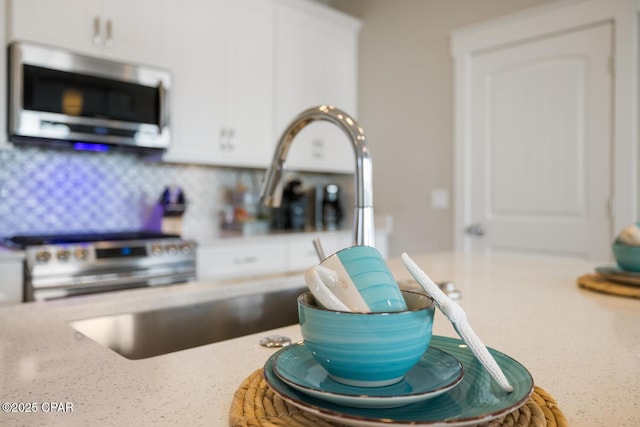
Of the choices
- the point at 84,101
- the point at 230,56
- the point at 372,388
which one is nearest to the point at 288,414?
the point at 372,388

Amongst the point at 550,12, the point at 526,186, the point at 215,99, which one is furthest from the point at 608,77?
the point at 215,99

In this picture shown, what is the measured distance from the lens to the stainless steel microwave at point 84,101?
225 centimetres

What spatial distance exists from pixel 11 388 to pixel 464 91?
3.11 metres

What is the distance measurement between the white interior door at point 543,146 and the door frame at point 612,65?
38 mm

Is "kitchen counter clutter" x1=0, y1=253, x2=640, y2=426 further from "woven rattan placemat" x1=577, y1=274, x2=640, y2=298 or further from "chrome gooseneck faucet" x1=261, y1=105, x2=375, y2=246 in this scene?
"chrome gooseneck faucet" x1=261, y1=105, x2=375, y2=246

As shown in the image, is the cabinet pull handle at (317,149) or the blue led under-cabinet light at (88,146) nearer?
the blue led under-cabinet light at (88,146)

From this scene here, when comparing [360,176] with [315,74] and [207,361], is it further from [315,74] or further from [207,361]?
[315,74]

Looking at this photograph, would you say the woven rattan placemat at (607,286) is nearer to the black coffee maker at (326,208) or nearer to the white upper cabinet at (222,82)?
the white upper cabinet at (222,82)

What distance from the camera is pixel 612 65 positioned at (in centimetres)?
259

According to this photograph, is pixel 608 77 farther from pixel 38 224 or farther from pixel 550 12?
pixel 38 224

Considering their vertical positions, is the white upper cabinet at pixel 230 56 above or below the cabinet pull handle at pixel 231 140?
above

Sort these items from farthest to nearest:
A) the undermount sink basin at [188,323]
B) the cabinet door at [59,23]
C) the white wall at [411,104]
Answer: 1. the white wall at [411,104]
2. the cabinet door at [59,23]
3. the undermount sink basin at [188,323]

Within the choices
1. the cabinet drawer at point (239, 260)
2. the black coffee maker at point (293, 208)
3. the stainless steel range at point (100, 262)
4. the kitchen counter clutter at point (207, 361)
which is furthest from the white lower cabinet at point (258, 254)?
the kitchen counter clutter at point (207, 361)

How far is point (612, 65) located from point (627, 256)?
1.85 meters
